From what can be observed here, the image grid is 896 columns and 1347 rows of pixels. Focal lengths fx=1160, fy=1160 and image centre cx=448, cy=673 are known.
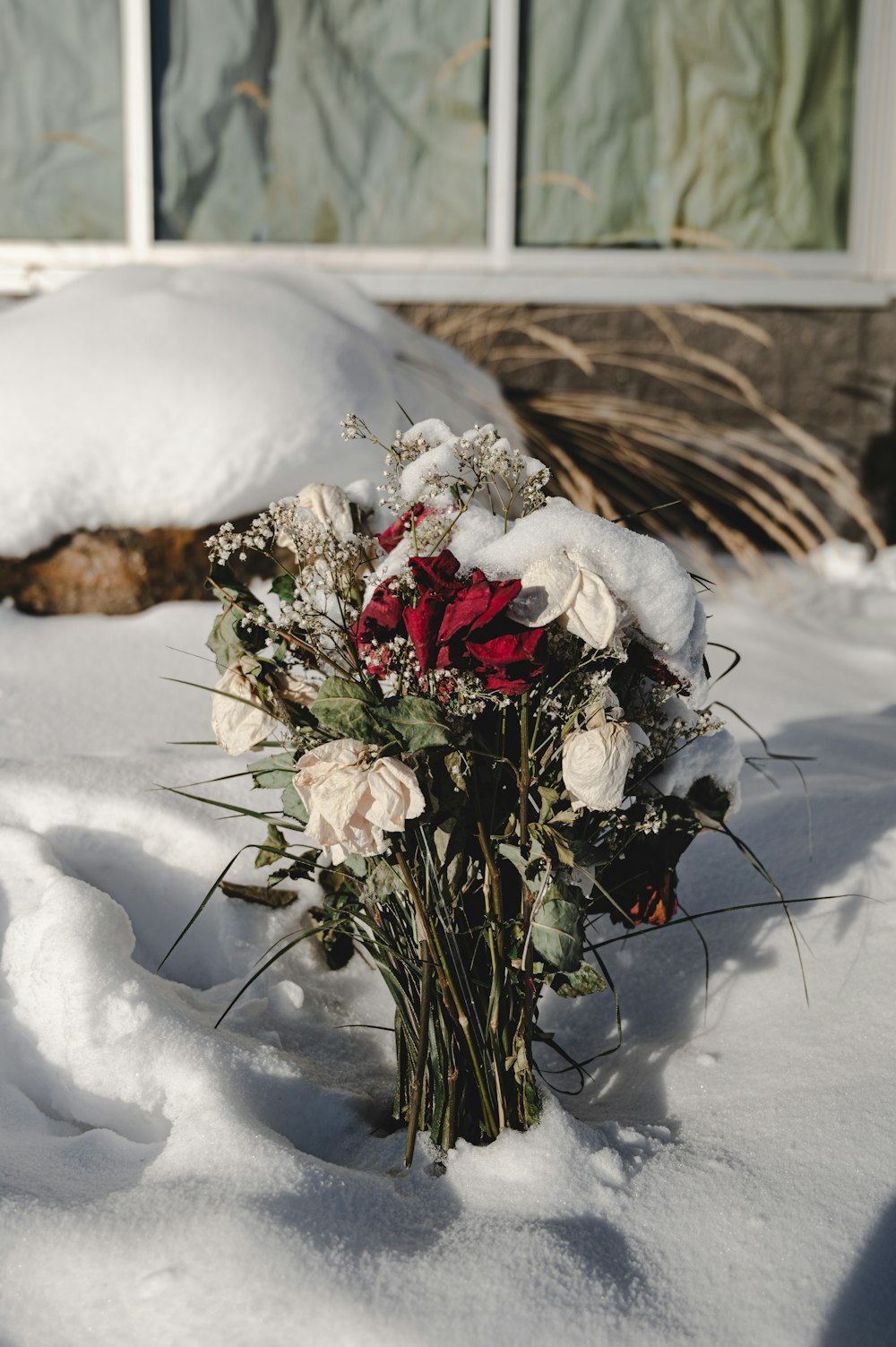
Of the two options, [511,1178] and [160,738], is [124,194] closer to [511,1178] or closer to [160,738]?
[160,738]

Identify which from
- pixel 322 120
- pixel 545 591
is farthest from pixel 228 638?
pixel 322 120

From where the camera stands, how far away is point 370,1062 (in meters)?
1.17

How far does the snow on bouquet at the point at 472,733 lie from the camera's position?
0.84 metres

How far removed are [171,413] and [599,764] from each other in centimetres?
146

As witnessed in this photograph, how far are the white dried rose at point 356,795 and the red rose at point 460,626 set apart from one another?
8 centimetres

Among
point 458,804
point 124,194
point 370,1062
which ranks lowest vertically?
point 370,1062

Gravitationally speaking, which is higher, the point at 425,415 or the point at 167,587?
the point at 425,415

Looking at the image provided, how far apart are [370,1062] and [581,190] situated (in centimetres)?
296

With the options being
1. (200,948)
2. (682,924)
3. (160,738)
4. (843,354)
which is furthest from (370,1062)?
(843,354)

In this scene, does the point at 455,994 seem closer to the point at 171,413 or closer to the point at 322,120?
the point at 171,413

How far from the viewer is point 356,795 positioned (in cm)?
81

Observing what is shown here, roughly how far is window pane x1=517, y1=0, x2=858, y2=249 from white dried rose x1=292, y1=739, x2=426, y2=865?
2.98m

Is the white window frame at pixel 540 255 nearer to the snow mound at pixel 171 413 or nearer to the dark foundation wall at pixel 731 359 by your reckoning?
the dark foundation wall at pixel 731 359

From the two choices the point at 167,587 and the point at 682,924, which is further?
the point at 167,587
